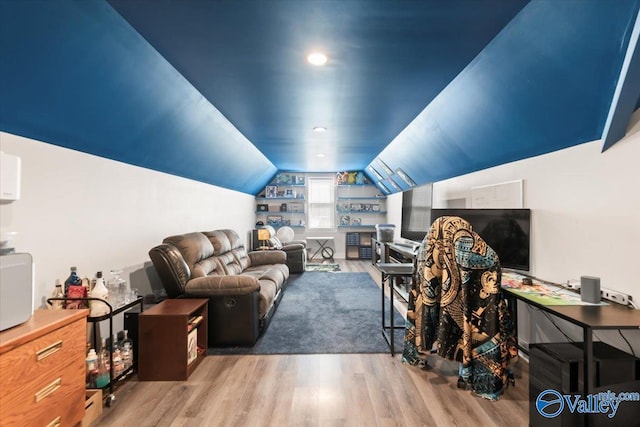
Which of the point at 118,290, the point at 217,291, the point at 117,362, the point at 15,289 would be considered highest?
the point at 15,289

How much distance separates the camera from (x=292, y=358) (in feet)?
8.54

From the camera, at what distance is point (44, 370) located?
1.35 metres

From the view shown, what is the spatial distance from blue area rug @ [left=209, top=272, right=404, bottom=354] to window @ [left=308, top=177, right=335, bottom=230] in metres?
3.22

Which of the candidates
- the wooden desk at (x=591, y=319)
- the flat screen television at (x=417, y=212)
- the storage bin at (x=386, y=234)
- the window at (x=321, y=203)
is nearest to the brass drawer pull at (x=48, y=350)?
the wooden desk at (x=591, y=319)

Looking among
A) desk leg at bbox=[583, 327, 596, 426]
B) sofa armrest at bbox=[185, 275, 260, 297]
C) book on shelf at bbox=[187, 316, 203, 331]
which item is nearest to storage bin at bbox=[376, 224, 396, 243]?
sofa armrest at bbox=[185, 275, 260, 297]

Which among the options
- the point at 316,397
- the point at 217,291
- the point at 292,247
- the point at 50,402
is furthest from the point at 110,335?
the point at 292,247

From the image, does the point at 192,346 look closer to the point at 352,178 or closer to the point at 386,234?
the point at 386,234

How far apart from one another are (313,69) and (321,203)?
6009mm

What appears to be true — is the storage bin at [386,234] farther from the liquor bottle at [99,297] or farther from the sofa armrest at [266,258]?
the liquor bottle at [99,297]

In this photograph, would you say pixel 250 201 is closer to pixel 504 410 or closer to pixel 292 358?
pixel 292 358

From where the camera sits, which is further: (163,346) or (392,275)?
(392,275)

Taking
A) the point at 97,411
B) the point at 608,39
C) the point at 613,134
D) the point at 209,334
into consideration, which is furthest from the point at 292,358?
the point at 608,39

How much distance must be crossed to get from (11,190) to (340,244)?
702 cm

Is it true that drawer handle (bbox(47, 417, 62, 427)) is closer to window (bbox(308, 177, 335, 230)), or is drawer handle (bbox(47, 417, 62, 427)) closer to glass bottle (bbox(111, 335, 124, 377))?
glass bottle (bbox(111, 335, 124, 377))
